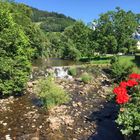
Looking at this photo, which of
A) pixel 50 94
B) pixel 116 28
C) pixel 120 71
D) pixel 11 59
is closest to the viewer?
pixel 50 94

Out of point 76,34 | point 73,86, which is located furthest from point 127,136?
point 76,34

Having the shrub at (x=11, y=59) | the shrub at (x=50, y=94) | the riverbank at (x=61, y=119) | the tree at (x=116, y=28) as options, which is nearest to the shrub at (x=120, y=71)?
the riverbank at (x=61, y=119)

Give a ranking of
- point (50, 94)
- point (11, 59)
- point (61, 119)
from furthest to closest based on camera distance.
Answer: point (11, 59)
point (50, 94)
point (61, 119)

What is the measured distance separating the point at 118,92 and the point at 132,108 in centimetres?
195

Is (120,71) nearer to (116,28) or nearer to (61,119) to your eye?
(61,119)

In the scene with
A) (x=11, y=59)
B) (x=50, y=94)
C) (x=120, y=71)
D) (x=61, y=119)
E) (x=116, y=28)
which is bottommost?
(x=61, y=119)

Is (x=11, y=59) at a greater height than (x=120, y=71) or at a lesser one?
greater

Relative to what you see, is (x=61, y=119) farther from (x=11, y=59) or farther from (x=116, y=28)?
(x=116, y=28)

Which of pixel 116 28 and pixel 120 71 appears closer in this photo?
pixel 120 71

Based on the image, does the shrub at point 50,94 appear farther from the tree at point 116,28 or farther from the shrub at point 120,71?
the tree at point 116,28

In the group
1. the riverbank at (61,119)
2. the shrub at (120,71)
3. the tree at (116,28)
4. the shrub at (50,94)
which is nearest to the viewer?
the riverbank at (61,119)

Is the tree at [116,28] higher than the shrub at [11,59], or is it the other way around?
the tree at [116,28]

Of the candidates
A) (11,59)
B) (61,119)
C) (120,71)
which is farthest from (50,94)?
(120,71)

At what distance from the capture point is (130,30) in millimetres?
72375
